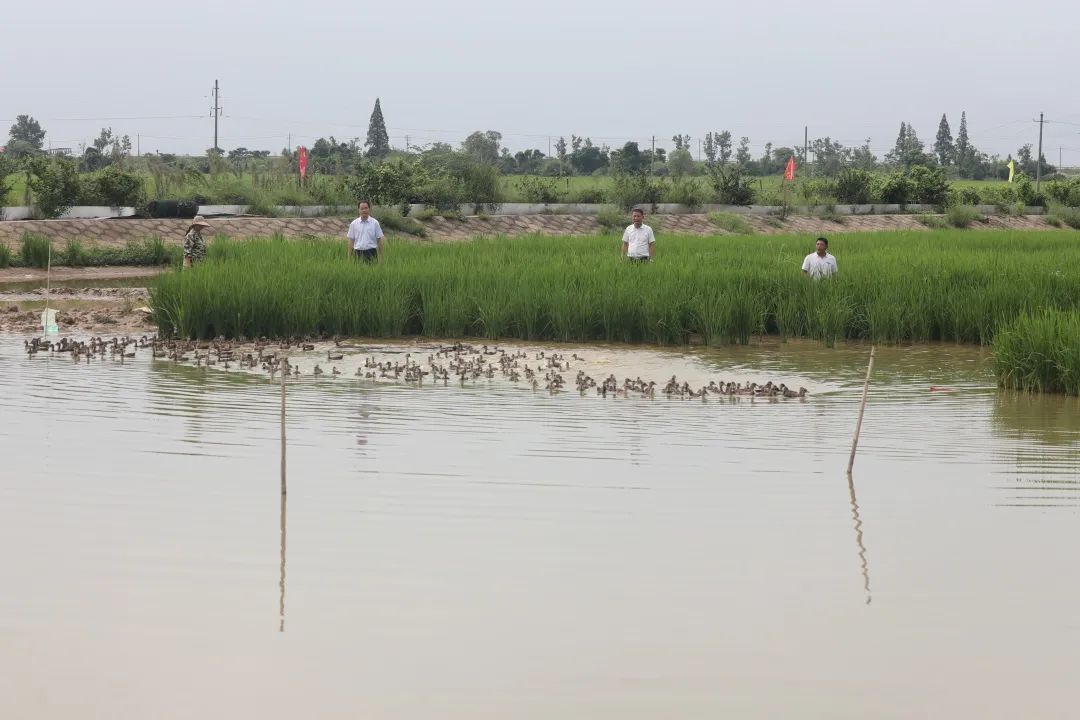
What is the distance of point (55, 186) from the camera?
2512cm

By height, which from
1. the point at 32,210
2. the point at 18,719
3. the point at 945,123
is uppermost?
the point at 945,123

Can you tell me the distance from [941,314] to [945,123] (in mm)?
102102

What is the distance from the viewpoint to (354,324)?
13.3 meters

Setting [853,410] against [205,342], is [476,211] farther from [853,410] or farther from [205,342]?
[853,410]

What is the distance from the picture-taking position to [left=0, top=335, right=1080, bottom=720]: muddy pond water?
3932 millimetres

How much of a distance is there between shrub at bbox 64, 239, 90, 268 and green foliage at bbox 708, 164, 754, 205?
20.1 m

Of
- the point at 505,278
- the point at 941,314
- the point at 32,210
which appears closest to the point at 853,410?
the point at 941,314

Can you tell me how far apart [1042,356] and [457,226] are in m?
20.5

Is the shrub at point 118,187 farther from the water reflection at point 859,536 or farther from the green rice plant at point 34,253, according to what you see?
the water reflection at point 859,536

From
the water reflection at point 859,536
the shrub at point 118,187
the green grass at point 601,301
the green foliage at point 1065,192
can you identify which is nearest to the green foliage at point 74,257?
the shrub at point 118,187

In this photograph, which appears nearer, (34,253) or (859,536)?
→ (859,536)

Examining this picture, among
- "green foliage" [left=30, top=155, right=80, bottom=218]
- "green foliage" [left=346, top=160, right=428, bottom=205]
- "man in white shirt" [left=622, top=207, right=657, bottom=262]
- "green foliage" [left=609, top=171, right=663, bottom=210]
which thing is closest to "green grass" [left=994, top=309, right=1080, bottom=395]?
"man in white shirt" [left=622, top=207, right=657, bottom=262]

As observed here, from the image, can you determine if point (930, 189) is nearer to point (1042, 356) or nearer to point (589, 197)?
point (589, 197)

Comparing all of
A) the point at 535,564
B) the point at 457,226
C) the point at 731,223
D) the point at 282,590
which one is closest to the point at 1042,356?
the point at 535,564
